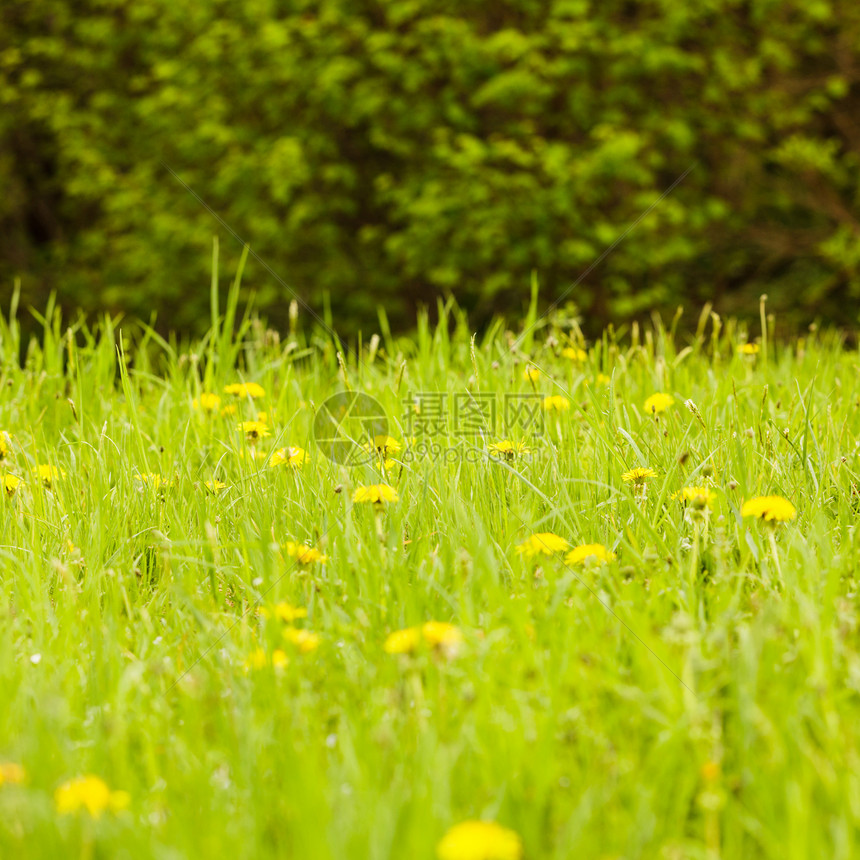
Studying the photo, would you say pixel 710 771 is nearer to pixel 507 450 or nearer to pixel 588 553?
pixel 588 553

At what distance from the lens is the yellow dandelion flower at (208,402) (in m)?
2.54

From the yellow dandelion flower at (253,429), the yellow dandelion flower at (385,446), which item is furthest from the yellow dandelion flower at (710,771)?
the yellow dandelion flower at (253,429)

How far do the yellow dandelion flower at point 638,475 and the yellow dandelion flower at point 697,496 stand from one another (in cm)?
6

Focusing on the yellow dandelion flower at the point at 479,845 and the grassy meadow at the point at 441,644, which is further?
the grassy meadow at the point at 441,644

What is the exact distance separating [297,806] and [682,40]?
7805mm

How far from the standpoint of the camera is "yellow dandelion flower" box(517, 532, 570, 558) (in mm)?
1530

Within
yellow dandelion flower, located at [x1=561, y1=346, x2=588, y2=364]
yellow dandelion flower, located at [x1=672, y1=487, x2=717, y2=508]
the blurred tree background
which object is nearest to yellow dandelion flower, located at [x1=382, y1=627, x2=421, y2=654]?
yellow dandelion flower, located at [x1=672, y1=487, x2=717, y2=508]

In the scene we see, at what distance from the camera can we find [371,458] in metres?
2.07

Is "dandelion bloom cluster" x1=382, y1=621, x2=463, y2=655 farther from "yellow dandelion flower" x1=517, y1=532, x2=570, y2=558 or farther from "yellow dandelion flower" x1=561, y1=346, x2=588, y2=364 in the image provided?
"yellow dandelion flower" x1=561, y1=346, x2=588, y2=364

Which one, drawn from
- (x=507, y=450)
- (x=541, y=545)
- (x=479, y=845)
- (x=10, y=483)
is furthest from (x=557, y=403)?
(x=479, y=845)

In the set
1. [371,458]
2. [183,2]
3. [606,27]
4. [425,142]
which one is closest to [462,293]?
[425,142]

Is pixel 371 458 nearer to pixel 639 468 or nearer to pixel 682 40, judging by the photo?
pixel 639 468

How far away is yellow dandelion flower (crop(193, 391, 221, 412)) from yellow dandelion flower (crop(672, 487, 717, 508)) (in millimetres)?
1366

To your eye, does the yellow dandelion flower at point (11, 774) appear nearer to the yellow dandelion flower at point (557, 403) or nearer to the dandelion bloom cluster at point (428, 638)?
the dandelion bloom cluster at point (428, 638)
